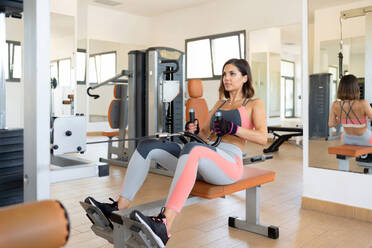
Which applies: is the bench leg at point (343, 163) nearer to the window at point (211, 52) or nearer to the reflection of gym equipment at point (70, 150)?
the reflection of gym equipment at point (70, 150)

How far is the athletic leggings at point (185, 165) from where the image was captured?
1.74 meters

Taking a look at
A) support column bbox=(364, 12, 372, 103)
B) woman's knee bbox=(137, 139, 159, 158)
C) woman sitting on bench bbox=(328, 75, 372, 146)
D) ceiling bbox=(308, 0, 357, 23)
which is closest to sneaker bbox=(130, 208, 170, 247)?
woman's knee bbox=(137, 139, 159, 158)

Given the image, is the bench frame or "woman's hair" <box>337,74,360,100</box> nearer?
the bench frame

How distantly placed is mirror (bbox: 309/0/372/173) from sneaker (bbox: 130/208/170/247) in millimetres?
1618

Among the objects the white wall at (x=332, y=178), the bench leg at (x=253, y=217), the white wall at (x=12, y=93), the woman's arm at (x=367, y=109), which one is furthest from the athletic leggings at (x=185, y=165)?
the woman's arm at (x=367, y=109)

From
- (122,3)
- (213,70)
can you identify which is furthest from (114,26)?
(213,70)

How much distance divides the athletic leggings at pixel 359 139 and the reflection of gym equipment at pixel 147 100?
5.96 ft

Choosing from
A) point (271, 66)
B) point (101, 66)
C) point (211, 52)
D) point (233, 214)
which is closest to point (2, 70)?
point (233, 214)

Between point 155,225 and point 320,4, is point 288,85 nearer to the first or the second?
point 320,4

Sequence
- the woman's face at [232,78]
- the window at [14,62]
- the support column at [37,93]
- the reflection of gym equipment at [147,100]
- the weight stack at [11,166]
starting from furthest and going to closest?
the reflection of gym equipment at [147,100] → the woman's face at [232,78] → the window at [14,62] → the weight stack at [11,166] → the support column at [37,93]

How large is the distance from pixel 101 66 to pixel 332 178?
7.25 metres

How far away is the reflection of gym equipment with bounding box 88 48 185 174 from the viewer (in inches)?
170

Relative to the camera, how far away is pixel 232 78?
7.46 ft

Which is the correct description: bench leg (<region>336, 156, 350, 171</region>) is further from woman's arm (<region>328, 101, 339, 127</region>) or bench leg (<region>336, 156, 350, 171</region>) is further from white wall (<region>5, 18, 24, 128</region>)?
white wall (<region>5, 18, 24, 128</region>)
